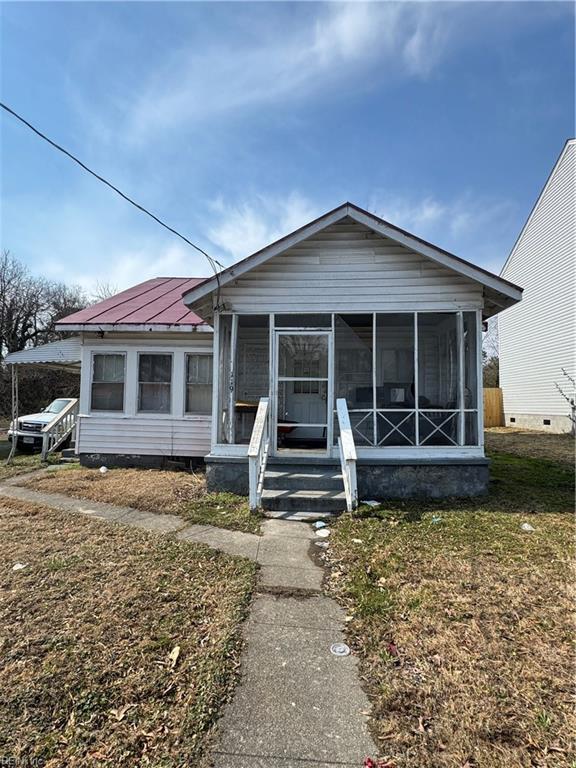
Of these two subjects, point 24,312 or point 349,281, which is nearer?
point 349,281

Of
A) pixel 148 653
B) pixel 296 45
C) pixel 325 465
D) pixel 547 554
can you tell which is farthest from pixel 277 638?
pixel 296 45

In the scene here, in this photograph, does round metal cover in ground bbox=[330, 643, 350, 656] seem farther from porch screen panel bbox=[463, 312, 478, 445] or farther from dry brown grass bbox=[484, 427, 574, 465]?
dry brown grass bbox=[484, 427, 574, 465]

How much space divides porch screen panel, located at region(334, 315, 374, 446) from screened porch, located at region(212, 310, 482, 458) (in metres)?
0.02

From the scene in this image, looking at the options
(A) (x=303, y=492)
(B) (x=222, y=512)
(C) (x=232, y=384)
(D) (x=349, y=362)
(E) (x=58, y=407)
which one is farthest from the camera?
(E) (x=58, y=407)

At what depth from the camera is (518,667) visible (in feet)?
8.27

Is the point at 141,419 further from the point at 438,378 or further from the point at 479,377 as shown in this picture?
the point at 479,377

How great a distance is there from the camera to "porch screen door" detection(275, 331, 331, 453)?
7.38 meters

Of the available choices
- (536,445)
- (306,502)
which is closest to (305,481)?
(306,502)

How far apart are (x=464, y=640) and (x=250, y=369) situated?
758cm

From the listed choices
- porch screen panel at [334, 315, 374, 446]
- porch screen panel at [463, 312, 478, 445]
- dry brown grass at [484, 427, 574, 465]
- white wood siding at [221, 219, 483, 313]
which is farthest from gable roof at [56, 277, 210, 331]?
dry brown grass at [484, 427, 574, 465]

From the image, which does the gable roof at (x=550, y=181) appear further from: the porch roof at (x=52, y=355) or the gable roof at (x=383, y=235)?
the porch roof at (x=52, y=355)

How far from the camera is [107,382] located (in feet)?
32.0

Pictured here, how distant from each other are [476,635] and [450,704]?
0.78 m

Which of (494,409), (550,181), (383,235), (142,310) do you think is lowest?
(494,409)
